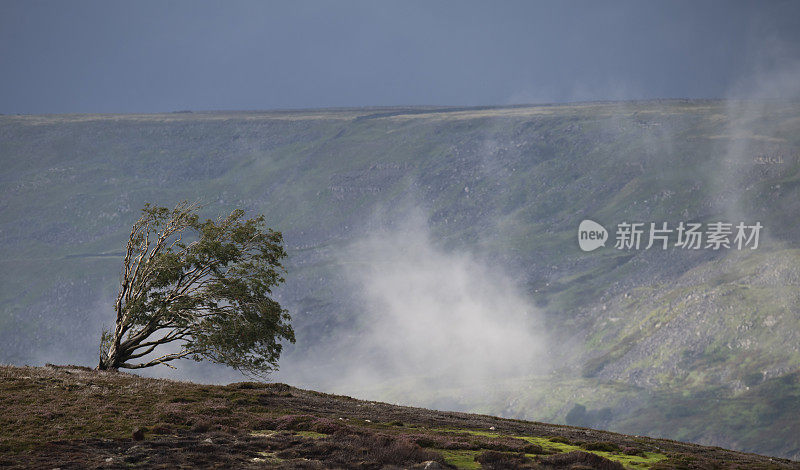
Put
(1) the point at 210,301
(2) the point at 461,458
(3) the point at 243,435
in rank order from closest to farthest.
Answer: (2) the point at 461,458 → (3) the point at 243,435 → (1) the point at 210,301

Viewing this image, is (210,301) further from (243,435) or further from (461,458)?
(461,458)

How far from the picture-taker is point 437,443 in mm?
41000

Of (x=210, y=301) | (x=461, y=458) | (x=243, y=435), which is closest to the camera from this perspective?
(x=461, y=458)

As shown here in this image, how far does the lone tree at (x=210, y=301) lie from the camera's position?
66375mm

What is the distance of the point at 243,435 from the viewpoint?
133 feet

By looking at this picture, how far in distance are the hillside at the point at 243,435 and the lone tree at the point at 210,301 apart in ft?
28.2

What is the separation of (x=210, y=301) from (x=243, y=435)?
97.0 ft

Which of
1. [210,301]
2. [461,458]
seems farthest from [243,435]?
[210,301]

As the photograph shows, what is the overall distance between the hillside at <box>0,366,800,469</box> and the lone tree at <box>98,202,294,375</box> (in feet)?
28.2

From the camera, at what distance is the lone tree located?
66375mm

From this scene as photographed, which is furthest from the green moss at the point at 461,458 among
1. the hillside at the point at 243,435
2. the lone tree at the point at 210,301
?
the lone tree at the point at 210,301

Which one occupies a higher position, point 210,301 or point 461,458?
point 210,301

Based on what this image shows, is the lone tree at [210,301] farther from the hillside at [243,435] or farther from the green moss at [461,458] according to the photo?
the green moss at [461,458]

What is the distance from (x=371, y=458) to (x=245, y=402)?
60.7ft
